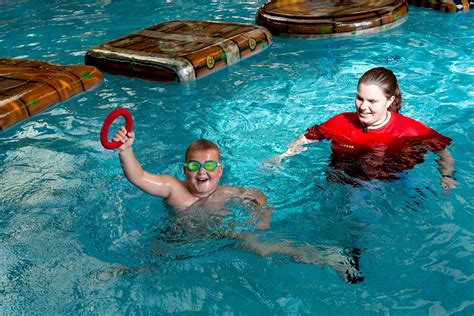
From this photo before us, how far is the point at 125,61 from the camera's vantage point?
7.09 meters

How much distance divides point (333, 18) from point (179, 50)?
2468mm

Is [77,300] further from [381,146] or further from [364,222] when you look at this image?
[381,146]

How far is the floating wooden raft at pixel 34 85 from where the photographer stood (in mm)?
5980

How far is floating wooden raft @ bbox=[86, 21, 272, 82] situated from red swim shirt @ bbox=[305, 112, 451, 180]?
3.10 m

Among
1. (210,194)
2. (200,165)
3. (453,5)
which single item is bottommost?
(453,5)

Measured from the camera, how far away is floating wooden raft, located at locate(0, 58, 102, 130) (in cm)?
598

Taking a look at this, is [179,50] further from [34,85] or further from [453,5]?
→ [453,5]

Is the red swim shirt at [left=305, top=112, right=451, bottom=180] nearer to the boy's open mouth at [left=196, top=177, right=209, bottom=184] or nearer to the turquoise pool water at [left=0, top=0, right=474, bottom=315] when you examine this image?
the turquoise pool water at [left=0, top=0, right=474, bottom=315]

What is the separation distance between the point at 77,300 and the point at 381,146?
227 centimetres

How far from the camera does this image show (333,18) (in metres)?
8.13

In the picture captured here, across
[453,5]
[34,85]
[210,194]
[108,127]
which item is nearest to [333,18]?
[453,5]

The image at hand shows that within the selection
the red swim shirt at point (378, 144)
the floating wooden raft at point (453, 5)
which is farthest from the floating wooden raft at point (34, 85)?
the floating wooden raft at point (453, 5)

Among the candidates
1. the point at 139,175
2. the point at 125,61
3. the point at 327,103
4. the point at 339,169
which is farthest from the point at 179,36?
the point at 139,175

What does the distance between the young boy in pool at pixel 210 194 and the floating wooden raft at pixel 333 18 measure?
494cm
